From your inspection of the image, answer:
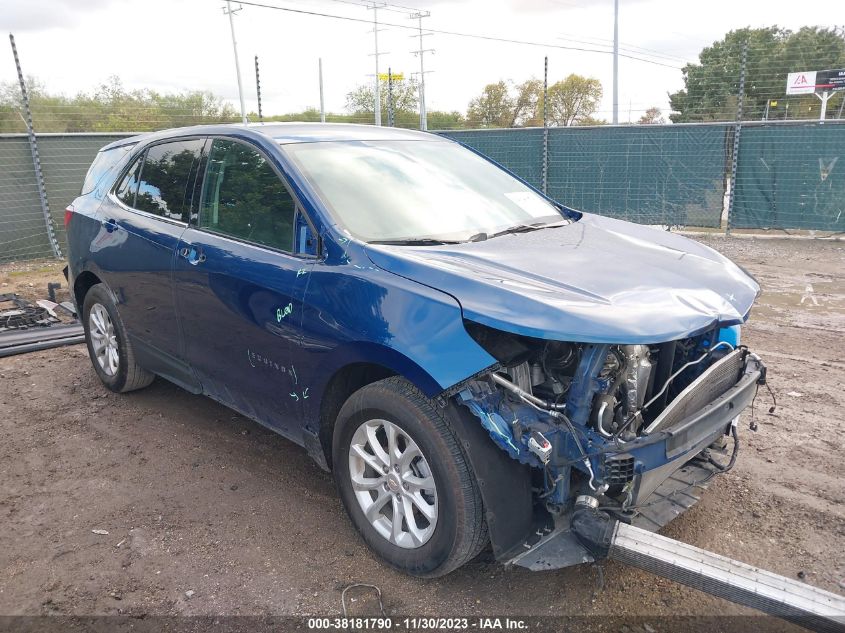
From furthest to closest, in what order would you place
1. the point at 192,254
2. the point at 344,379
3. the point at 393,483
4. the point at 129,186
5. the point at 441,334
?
the point at 129,186 → the point at 192,254 → the point at 344,379 → the point at 393,483 → the point at 441,334

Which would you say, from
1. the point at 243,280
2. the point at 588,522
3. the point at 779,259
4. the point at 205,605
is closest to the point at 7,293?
the point at 243,280

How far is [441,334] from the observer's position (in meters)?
2.47

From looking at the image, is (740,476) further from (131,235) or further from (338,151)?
(131,235)

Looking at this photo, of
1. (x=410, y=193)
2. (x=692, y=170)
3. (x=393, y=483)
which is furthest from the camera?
(x=692, y=170)

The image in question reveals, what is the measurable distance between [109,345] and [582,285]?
3.66m

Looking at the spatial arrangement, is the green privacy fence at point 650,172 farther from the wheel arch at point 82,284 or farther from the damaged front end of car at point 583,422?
the damaged front end of car at point 583,422

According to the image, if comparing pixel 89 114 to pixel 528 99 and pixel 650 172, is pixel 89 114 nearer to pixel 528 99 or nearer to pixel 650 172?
pixel 650 172

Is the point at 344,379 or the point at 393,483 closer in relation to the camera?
the point at 393,483

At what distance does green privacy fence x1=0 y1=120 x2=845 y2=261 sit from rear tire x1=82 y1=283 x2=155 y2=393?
6.47m

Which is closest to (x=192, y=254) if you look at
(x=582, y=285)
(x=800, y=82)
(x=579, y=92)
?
(x=582, y=285)

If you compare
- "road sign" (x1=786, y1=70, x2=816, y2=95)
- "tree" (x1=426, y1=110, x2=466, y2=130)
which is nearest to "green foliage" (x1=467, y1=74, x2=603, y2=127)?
"tree" (x1=426, y1=110, x2=466, y2=130)

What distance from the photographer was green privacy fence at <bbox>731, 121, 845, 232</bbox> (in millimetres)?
10438

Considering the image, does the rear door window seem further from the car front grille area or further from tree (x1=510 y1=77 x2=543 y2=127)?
tree (x1=510 y1=77 x2=543 y2=127)

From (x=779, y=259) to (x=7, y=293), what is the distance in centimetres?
1028
